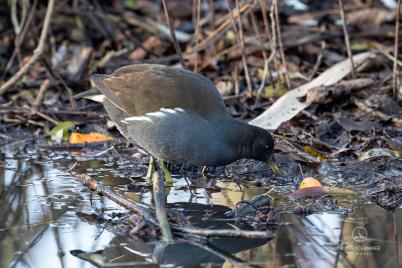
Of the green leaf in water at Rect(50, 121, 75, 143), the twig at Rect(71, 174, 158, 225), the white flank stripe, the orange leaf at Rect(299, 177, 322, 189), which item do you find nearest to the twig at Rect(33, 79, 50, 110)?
the green leaf in water at Rect(50, 121, 75, 143)

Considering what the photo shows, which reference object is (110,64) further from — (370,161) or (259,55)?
(370,161)

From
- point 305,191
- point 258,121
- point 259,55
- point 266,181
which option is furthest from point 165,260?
point 259,55

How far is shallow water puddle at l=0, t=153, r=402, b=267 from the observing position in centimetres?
402

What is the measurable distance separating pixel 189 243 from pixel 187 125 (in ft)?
4.82

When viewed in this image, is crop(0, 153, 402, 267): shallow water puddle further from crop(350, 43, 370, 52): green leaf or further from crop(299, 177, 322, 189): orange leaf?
crop(350, 43, 370, 52): green leaf

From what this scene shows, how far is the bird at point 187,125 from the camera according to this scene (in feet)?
18.1

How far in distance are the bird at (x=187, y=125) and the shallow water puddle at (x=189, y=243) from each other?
256mm

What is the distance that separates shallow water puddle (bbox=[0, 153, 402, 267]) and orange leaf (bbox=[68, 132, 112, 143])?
1198 mm

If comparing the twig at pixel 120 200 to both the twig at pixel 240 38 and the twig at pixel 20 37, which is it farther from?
the twig at pixel 20 37

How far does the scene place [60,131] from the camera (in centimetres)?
714

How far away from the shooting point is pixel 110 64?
8.63 meters

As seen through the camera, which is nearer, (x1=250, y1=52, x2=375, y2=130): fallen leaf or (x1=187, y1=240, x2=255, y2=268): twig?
(x1=187, y1=240, x2=255, y2=268): twig

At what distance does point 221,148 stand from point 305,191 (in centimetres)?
70

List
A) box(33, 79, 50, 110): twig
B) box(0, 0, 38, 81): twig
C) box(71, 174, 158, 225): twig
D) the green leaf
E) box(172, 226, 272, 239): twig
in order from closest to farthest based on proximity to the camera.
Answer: box(172, 226, 272, 239): twig → box(71, 174, 158, 225): twig → box(33, 79, 50, 110): twig → box(0, 0, 38, 81): twig → the green leaf
